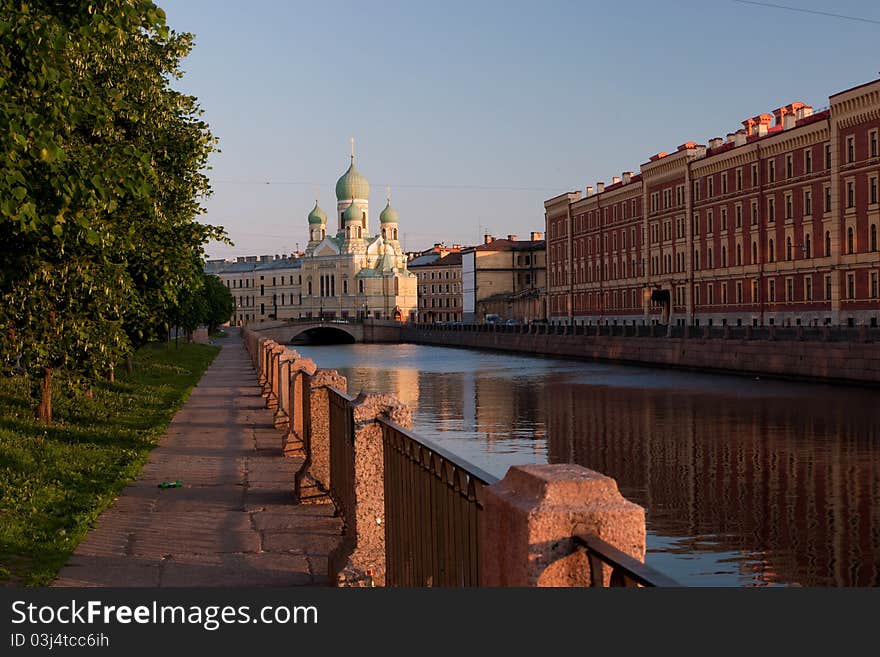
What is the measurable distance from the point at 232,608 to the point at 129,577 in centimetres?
338

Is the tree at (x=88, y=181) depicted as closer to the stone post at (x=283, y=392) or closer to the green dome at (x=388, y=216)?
the stone post at (x=283, y=392)

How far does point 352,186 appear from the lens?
191750 millimetres

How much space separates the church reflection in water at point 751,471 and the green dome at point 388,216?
157386 millimetres

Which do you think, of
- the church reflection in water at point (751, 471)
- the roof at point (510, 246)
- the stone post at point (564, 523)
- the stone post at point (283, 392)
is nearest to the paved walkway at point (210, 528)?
the stone post at point (283, 392)

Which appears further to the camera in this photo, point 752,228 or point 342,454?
point 752,228

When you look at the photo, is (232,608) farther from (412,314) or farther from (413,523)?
(412,314)

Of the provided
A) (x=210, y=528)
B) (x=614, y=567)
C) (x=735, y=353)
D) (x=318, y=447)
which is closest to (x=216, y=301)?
(x=735, y=353)

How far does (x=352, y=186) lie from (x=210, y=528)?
183m

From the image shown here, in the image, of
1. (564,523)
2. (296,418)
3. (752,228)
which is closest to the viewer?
(564,523)

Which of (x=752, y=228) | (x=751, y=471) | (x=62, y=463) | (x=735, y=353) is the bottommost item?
(x=751, y=471)

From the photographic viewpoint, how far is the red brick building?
59062mm

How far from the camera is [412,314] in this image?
7141 inches

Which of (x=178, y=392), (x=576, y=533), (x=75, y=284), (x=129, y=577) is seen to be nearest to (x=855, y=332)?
(x=178, y=392)

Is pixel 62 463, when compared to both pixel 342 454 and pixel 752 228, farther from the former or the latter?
pixel 752 228
